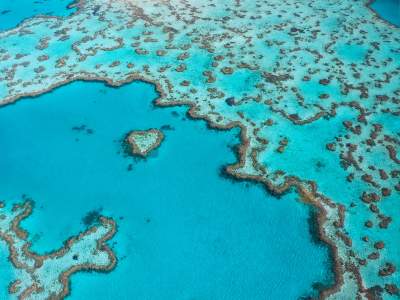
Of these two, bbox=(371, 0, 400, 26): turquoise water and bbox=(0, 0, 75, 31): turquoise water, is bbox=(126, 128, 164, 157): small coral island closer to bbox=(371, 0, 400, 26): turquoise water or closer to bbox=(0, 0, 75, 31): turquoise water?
bbox=(0, 0, 75, 31): turquoise water

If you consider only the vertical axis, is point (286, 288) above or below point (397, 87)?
below

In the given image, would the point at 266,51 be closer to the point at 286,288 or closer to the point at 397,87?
the point at 397,87

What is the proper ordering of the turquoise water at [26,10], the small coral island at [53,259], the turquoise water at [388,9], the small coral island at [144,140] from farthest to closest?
the turquoise water at [26,10] < the turquoise water at [388,9] < the small coral island at [144,140] < the small coral island at [53,259]

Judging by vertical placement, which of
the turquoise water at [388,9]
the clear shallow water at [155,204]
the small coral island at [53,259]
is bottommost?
the small coral island at [53,259]

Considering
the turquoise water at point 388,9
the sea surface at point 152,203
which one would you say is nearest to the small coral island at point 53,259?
the sea surface at point 152,203

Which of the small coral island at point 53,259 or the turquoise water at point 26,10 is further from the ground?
the turquoise water at point 26,10

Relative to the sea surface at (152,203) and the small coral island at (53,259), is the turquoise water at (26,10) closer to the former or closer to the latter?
the sea surface at (152,203)

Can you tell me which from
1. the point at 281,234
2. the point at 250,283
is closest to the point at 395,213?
the point at 281,234
